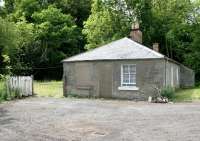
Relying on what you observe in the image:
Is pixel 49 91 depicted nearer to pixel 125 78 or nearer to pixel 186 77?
pixel 125 78

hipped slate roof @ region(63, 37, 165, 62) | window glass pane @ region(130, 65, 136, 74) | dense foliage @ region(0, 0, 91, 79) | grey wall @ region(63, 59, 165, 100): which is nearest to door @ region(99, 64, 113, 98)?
grey wall @ region(63, 59, 165, 100)

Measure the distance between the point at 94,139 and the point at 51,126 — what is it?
2836 mm

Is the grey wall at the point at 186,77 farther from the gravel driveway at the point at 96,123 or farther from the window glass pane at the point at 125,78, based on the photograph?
the gravel driveway at the point at 96,123

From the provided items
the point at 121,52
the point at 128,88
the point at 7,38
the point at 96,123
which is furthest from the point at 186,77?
the point at 96,123

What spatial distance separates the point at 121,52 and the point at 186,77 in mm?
13677

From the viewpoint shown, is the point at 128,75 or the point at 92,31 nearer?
the point at 128,75

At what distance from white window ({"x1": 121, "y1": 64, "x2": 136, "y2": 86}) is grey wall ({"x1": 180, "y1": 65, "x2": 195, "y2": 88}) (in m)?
13.0

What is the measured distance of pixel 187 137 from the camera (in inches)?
483

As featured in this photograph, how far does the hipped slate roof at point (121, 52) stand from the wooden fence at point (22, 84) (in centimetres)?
347

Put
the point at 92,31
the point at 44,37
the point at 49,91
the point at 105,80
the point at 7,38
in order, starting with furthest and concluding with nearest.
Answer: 1. the point at 44,37
2. the point at 92,31
3. the point at 7,38
4. the point at 49,91
5. the point at 105,80

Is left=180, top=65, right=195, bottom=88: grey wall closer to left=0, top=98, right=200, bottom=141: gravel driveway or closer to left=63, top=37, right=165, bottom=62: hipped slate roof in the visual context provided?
left=63, top=37, right=165, bottom=62: hipped slate roof

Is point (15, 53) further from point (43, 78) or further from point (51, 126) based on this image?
point (51, 126)

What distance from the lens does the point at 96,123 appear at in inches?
603

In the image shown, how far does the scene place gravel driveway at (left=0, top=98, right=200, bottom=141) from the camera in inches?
491
